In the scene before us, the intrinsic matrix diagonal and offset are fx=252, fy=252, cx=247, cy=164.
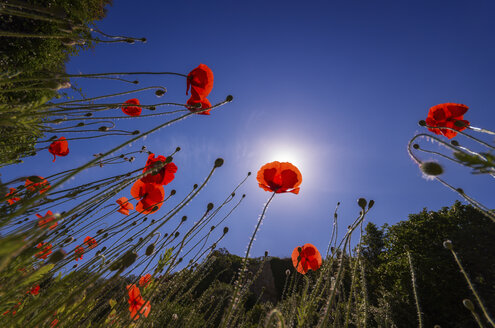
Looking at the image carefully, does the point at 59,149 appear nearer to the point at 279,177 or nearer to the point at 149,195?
the point at 149,195

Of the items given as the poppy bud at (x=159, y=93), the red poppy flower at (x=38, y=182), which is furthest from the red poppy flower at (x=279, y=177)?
the red poppy flower at (x=38, y=182)

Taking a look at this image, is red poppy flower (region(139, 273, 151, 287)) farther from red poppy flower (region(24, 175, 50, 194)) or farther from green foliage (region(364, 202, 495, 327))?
green foliage (region(364, 202, 495, 327))

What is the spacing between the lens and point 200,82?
167 centimetres

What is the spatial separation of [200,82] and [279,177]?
3.00 ft

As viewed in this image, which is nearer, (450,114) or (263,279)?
(450,114)

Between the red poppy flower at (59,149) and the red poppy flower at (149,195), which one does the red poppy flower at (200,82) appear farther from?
the red poppy flower at (59,149)

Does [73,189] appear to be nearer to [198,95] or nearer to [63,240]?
[63,240]

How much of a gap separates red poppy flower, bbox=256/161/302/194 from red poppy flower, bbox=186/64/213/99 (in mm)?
→ 786

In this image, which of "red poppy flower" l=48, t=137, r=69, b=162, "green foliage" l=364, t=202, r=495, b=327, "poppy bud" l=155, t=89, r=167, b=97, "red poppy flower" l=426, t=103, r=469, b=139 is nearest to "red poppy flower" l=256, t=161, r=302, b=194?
"poppy bud" l=155, t=89, r=167, b=97

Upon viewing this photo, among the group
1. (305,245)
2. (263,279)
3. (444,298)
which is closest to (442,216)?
(444,298)

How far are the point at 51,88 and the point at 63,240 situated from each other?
32.4 inches

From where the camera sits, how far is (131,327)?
1438 mm

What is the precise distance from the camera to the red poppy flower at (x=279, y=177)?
1.95 meters

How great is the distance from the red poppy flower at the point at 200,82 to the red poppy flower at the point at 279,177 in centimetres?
79
